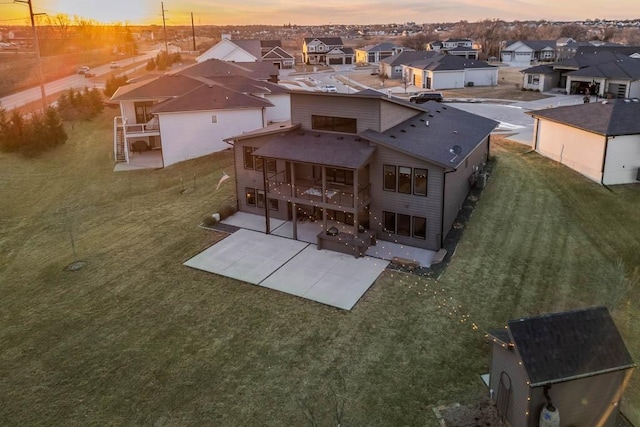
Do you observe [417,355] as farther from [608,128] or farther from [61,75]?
[61,75]

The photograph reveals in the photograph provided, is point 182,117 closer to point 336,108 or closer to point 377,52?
point 336,108

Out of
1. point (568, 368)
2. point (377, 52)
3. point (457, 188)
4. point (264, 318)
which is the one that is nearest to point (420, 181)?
point (457, 188)

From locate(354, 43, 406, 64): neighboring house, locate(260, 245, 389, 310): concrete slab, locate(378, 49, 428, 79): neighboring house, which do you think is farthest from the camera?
locate(354, 43, 406, 64): neighboring house

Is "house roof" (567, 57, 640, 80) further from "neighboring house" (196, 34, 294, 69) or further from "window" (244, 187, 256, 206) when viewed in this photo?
"window" (244, 187, 256, 206)

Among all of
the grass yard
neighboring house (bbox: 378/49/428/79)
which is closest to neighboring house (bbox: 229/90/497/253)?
the grass yard

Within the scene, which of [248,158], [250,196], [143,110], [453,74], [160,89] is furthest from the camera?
[453,74]

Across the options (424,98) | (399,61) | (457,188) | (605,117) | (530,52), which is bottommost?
(457,188)

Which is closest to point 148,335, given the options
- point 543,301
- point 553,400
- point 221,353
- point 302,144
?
point 221,353

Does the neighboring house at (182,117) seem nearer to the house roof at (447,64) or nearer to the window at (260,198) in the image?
the window at (260,198)
